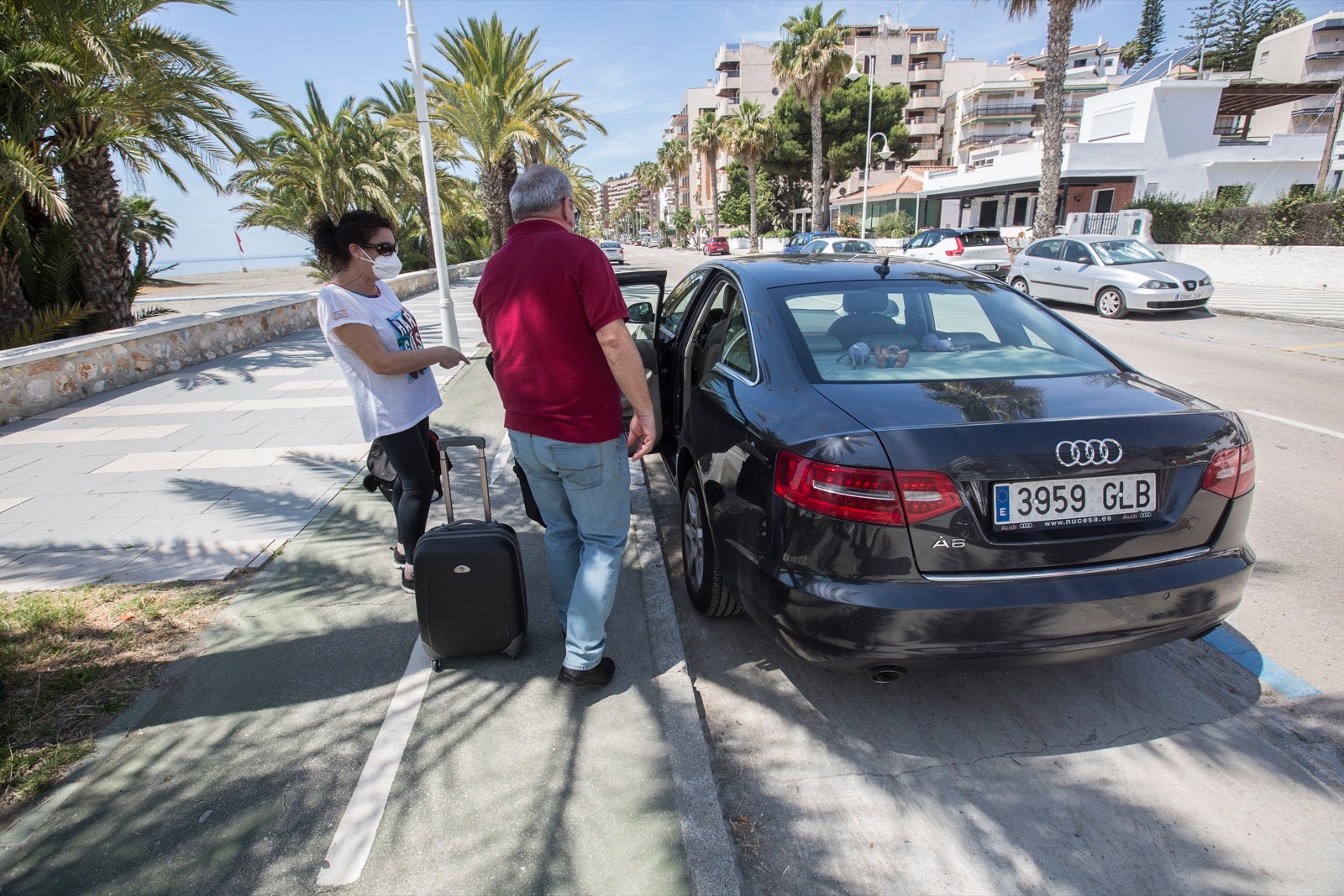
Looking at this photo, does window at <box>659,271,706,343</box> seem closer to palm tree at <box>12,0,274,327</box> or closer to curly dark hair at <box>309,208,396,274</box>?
curly dark hair at <box>309,208,396,274</box>

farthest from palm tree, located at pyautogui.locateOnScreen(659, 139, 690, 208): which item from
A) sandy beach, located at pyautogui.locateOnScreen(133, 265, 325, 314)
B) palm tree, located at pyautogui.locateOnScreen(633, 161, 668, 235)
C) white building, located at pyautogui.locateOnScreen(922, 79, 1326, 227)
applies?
sandy beach, located at pyautogui.locateOnScreen(133, 265, 325, 314)

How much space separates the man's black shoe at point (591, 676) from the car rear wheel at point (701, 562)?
581 millimetres

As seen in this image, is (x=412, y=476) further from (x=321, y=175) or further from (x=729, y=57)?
(x=729, y=57)

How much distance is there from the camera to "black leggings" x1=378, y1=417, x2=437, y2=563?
11.2 feet

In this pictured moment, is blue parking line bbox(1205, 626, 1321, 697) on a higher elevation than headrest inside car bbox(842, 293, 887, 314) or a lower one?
lower

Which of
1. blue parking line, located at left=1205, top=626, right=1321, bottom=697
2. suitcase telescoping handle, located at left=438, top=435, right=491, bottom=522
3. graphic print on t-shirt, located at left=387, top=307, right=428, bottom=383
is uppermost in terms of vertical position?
graphic print on t-shirt, located at left=387, top=307, right=428, bottom=383

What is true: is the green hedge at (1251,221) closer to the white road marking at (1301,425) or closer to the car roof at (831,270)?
the white road marking at (1301,425)

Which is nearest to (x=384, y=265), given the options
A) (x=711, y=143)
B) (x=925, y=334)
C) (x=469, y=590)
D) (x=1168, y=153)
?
(x=469, y=590)

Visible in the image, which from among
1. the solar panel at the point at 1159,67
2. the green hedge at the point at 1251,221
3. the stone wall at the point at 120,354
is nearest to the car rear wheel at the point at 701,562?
the stone wall at the point at 120,354

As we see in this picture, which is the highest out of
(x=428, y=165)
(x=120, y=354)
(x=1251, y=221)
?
(x=428, y=165)

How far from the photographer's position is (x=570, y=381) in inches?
102

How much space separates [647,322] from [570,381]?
9.77ft

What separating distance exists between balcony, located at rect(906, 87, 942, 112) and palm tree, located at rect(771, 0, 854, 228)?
1556 inches

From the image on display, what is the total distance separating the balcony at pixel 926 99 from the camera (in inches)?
2958
